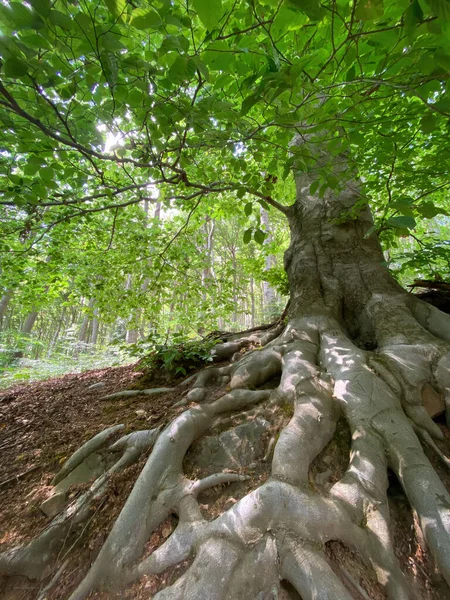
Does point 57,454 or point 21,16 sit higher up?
point 21,16

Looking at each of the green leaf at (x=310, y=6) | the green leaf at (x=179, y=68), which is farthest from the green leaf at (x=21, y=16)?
the green leaf at (x=310, y=6)

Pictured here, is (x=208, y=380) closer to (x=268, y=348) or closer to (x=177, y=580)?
(x=268, y=348)

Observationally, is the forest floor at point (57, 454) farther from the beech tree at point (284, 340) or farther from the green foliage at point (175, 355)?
the green foliage at point (175, 355)

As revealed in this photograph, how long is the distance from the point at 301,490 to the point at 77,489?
5.62ft

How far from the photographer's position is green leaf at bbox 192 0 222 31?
0.93 metres

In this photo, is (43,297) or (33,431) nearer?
(33,431)

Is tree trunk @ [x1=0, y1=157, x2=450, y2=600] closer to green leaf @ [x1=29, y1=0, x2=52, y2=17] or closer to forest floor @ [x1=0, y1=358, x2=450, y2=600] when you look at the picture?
forest floor @ [x1=0, y1=358, x2=450, y2=600]

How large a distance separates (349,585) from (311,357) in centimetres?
171

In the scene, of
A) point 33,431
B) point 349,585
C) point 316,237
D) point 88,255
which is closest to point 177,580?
point 349,585

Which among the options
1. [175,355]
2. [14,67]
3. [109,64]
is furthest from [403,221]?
[175,355]

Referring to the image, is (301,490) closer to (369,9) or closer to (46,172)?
(369,9)

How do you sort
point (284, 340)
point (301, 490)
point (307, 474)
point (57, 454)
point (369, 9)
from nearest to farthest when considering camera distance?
point (369, 9) < point (301, 490) < point (307, 474) < point (57, 454) < point (284, 340)

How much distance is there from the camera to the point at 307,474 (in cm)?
171

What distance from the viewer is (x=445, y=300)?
355 centimetres
